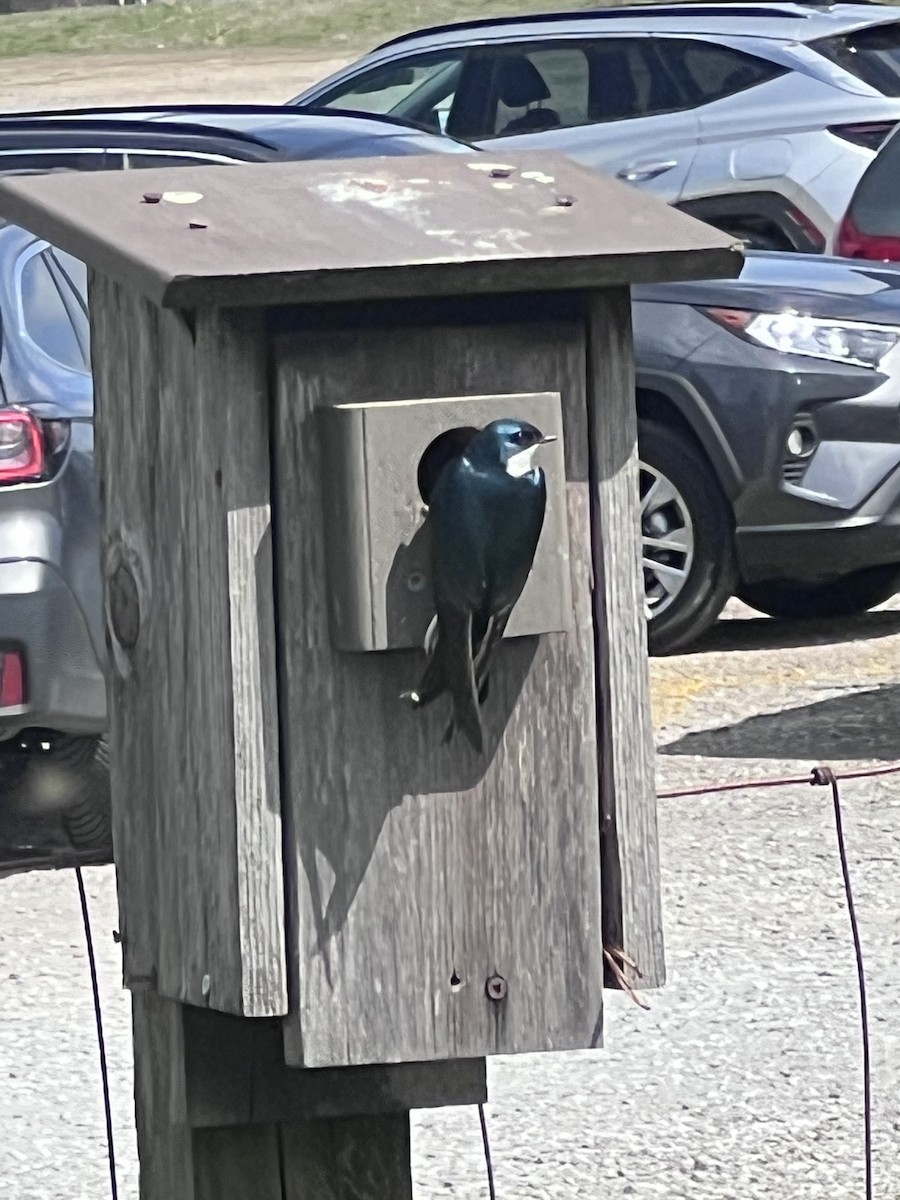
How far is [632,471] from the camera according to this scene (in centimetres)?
214

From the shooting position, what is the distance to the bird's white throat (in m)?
1.97

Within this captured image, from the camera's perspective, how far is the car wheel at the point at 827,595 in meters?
8.41

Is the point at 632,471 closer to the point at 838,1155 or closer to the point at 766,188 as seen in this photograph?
the point at 838,1155

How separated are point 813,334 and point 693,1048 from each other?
328 cm

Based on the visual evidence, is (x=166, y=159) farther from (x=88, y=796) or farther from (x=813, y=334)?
(x=88, y=796)

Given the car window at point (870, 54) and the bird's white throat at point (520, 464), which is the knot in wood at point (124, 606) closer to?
the bird's white throat at point (520, 464)

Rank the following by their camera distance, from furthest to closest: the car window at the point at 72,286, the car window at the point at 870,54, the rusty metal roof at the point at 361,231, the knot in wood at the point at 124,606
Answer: the car window at the point at 870,54
the car window at the point at 72,286
the knot in wood at the point at 124,606
the rusty metal roof at the point at 361,231

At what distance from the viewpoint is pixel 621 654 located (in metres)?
2.14

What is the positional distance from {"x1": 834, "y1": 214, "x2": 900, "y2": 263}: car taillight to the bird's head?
29.5ft

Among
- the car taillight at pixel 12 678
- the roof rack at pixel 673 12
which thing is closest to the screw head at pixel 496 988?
the car taillight at pixel 12 678

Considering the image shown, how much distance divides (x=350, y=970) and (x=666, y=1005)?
9.64ft

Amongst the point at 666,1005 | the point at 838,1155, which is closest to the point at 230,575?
the point at 838,1155

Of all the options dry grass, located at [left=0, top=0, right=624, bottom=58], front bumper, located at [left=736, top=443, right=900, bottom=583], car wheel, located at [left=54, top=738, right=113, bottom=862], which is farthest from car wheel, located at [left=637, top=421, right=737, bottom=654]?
dry grass, located at [left=0, top=0, right=624, bottom=58]

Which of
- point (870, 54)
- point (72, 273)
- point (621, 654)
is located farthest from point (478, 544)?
point (870, 54)
